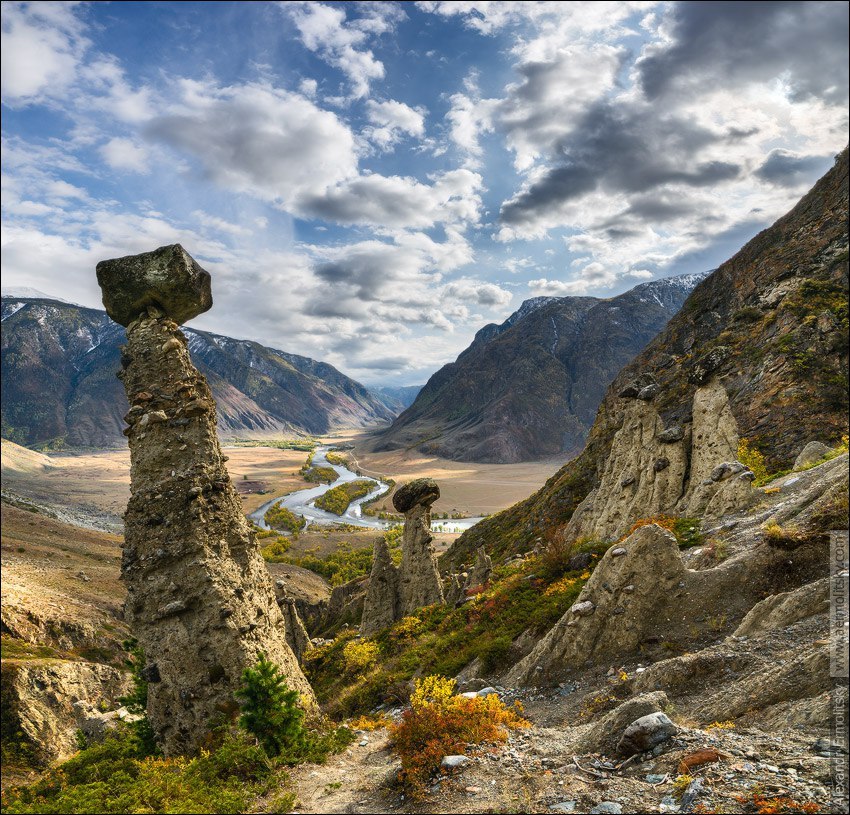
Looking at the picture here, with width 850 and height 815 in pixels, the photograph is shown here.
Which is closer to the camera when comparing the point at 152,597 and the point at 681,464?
the point at 152,597

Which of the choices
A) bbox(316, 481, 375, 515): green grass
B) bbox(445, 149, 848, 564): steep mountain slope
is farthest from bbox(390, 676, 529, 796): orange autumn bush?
bbox(316, 481, 375, 515): green grass

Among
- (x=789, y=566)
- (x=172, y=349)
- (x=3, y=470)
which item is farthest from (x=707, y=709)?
(x=3, y=470)

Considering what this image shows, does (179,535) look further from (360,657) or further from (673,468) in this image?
(673,468)

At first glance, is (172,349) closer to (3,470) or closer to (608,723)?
(608,723)

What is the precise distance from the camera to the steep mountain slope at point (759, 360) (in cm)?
2331

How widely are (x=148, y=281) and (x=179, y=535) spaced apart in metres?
7.19

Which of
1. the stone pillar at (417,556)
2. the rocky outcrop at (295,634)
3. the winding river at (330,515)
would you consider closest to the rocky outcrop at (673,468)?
the stone pillar at (417,556)

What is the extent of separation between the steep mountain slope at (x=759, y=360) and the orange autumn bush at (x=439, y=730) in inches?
613

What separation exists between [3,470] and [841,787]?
9048 inches

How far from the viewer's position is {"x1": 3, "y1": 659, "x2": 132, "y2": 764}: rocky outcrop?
22891mm

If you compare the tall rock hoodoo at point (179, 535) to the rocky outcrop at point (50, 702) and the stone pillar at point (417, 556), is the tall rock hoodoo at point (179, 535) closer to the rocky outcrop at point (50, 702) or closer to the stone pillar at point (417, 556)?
the stone pillar at point (417, 556)

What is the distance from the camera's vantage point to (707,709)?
7.52 metres

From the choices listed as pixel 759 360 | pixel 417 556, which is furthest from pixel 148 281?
pixel 759 360

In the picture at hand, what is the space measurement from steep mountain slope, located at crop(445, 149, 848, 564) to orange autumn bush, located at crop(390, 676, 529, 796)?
15.6 m
